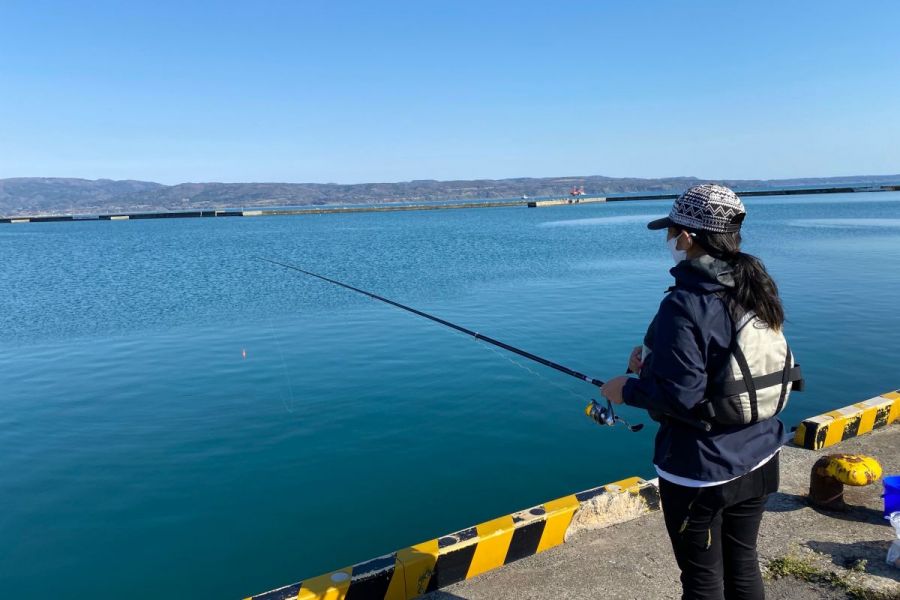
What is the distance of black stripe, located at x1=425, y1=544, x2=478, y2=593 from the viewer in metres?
3.85

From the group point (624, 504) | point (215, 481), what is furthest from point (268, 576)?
point (624, 504)

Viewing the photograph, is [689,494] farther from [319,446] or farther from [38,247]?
[38,247]

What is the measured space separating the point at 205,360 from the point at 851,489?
11.7m

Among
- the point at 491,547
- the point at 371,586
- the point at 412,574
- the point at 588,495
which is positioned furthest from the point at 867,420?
the point at 371,586

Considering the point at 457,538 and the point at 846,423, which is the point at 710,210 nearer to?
the point at 457,538

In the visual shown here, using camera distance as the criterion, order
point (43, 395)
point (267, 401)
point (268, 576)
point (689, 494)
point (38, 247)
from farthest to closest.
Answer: point (38, 247) < point (43, 395) < point (267, 401) < point (268, 576) < point (689, 494)

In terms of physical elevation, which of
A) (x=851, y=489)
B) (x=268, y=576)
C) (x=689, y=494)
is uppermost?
(x=689, y=494)

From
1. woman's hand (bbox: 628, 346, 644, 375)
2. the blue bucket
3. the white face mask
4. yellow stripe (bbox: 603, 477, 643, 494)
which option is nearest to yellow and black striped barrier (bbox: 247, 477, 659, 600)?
yellow stripe (bbox: 603, 477, 643, 494)

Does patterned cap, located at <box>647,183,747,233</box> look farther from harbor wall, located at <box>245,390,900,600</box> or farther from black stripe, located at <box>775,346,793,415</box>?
harbor wall, located at <box>245,390,900,600</box>

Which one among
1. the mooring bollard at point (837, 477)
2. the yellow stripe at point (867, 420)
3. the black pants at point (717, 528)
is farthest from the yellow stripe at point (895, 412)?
the black pants at point (717, 528)

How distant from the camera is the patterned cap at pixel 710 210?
7.72 ft

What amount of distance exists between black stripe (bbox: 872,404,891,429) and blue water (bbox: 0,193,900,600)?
2521 mm

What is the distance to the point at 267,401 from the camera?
10.2 meters

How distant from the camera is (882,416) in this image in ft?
20.2
